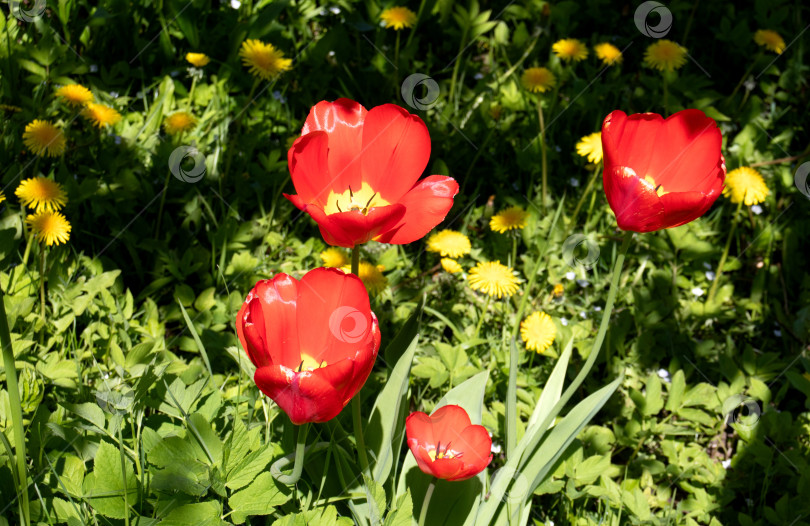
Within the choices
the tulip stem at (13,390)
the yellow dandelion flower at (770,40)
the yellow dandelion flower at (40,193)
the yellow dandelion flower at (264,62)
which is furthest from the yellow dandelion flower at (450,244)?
the yellow dandelion flower at (770,40)

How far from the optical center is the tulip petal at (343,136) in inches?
47.0

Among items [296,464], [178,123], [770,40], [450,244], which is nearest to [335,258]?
[450,244]

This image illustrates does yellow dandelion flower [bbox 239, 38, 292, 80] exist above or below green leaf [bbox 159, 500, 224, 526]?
above

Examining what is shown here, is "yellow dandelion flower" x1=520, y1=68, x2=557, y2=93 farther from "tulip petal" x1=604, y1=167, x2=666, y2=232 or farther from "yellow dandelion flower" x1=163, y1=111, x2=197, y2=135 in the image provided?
"tulip petal" x1=604, y1=167, x2=666, y2=232

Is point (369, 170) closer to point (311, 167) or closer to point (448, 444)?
point (311, 167)

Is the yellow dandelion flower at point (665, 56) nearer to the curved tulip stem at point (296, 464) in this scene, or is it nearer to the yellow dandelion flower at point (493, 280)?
the yellow dandelion flower at point (493, 280)

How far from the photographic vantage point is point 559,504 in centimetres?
175

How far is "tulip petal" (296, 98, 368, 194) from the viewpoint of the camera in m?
1.19

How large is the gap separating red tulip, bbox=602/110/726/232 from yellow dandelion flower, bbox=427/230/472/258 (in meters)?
0.88

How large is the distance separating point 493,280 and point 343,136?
2.99ft

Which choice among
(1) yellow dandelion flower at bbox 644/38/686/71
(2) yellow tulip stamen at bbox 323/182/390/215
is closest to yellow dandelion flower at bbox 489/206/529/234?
(1) yellow dandelion flower at bbox 644/38/686/71

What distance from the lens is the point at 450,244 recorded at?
2.12 meters

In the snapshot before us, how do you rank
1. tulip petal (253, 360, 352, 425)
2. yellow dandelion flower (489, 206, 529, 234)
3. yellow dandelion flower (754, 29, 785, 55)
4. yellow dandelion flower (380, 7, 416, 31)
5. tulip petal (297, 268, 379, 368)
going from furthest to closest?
yellow dandelion flower (754, 29, 785, 55) < yellow dandelion flower (380, 7, 416, 31) < yellow dandelion flower (489, 206, 529, 234) < tulip petal (297, 268, 379, 368) < tulip petal (253, 360, 352, 425)

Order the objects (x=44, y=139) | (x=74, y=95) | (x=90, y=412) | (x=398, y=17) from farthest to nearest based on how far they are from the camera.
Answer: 1. (x=398, y=17)
2. (x=74, y=95)
3. (x=44, y=139)
4. (x=90, y=412)
